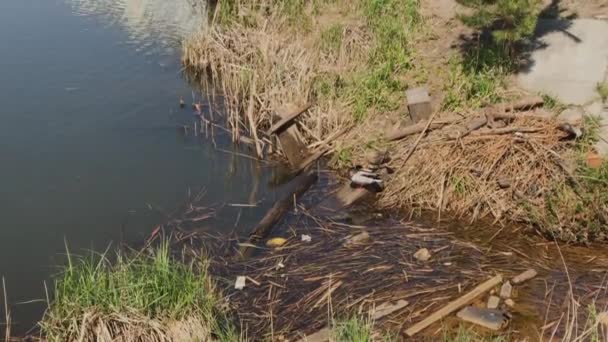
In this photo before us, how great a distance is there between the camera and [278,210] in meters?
6.91

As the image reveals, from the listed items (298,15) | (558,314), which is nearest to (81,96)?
(298,15)

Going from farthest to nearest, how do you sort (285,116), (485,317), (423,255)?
(285,116)
(423,255)
(485,317)

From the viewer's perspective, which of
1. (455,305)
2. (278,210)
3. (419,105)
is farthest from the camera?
Answer: (419,105)

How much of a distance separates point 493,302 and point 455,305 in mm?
330

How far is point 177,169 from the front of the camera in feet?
26.1

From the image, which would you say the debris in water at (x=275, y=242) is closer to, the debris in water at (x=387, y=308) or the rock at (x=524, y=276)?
the debris in water at (x=387, y=308)

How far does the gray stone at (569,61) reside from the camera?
7.38 meters

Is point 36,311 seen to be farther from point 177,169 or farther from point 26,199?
point 177,169

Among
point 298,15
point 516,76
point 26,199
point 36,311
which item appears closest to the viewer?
point 36,311

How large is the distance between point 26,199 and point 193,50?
4642 mm

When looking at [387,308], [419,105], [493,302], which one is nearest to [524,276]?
[493,302]

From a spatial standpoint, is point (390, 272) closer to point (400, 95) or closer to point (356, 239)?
point (356, 239)

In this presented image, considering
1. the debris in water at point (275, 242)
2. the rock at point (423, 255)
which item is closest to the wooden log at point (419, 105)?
the rock at point (423, 255)

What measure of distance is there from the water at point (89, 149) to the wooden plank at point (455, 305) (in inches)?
100
